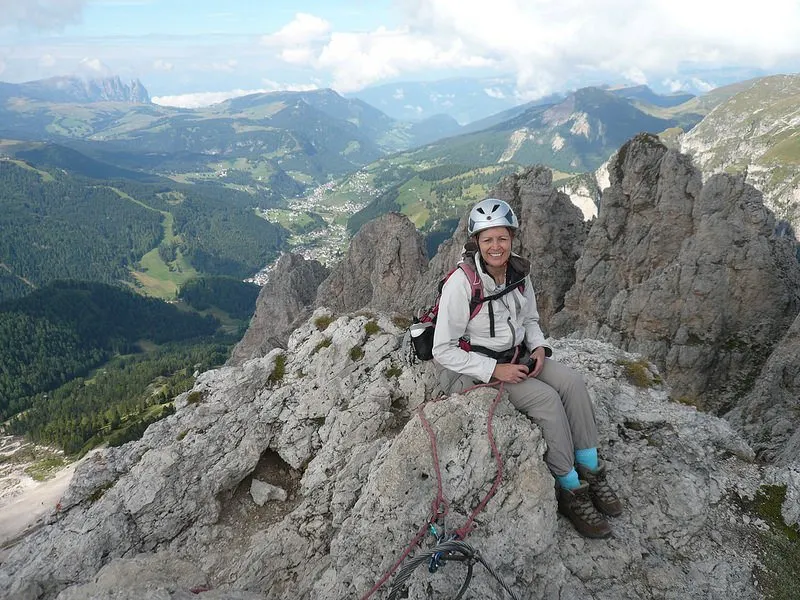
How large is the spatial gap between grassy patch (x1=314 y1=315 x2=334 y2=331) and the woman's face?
1209 centimetres

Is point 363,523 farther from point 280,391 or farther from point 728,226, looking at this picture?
point 728,226

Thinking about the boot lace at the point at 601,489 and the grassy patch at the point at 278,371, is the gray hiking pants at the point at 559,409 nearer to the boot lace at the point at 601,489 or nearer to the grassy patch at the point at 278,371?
the boot lace at the point at 601,489

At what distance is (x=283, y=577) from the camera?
10.3 meters

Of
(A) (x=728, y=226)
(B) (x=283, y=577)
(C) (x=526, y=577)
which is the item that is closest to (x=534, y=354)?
(C) (x=526, y=577)

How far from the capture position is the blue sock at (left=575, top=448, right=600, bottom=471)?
35.1ft

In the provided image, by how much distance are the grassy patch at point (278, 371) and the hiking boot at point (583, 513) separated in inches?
468

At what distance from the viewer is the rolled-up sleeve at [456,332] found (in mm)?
9953

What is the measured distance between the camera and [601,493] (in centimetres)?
1084

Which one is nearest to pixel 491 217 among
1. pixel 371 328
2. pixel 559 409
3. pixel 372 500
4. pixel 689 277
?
pixel 559 409

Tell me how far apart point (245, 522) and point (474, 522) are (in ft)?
23.2

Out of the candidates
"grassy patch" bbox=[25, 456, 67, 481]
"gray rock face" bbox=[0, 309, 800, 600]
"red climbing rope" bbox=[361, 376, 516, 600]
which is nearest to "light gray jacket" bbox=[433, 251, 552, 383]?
"red climbing rope" bbox=[361, 376, 516, 600]

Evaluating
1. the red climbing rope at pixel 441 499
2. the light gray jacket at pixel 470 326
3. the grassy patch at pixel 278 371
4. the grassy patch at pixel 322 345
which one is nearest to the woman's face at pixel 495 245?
the light gray jacket at pixel 470 326

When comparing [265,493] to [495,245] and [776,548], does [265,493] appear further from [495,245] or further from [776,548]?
[776,548]

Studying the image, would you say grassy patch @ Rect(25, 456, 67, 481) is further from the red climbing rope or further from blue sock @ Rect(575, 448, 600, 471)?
blue sock @ Rect(575, 448, 600, 471)
